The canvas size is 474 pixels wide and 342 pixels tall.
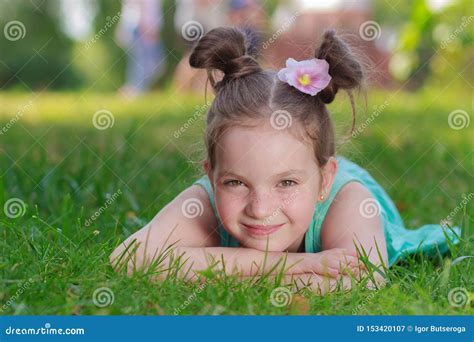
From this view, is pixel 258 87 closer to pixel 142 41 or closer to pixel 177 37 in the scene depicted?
pixel 142 41

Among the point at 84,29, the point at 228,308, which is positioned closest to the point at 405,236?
the point at 228,308

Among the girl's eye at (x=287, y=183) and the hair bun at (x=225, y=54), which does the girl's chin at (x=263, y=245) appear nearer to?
the girl's eye at (x=287, y=183)

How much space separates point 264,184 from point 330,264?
9.6 inches

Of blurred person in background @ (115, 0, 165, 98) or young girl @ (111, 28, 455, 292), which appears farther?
blurred person in background @ (115, 0, 165, 98)

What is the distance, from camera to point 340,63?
204 cm

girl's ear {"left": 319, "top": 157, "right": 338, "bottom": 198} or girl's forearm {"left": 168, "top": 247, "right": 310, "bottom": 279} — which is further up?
girl's ear {"left": 319, "top": 157, "right": 338, "bottom": 198}

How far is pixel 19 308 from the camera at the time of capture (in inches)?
64.4

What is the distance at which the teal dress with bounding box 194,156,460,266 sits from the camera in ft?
7.18

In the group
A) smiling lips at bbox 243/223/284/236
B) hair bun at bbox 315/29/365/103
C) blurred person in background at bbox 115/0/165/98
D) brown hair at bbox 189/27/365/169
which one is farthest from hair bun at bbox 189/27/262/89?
blurred person in background at bbox 115/0/165/98

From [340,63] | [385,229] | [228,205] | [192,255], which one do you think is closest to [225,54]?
[340,63]

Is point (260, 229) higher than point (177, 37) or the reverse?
the reverse

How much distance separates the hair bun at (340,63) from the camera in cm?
204

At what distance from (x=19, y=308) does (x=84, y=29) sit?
28.2 ft

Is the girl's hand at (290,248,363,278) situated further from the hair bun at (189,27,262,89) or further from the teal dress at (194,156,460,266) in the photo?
the hair bun at (189,27,262,89)
